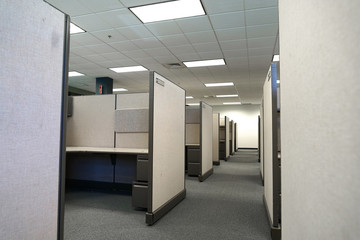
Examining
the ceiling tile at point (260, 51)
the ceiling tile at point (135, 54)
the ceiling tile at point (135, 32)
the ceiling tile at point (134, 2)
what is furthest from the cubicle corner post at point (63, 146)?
the ceiling tile at point (260, 51)

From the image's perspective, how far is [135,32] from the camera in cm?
331

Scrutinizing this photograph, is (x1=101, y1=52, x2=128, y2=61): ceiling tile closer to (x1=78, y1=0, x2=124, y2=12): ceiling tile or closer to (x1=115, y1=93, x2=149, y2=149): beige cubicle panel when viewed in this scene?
(x1=78, y1=0, x2=124, y2=12): ceiling tile

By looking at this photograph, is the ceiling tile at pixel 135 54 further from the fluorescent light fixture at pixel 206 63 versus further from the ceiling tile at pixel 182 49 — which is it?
the fluorescent light fixture at pixel 206 63

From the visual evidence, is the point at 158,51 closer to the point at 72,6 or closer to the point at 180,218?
the point at 72,6

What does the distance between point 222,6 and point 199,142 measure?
6.12 feet

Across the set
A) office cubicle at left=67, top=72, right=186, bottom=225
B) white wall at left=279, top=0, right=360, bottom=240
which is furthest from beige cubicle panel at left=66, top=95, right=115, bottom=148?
white wall at left=279, top=0, right=360, bottom=240

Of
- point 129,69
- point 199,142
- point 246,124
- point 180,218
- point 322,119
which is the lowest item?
point 180,218

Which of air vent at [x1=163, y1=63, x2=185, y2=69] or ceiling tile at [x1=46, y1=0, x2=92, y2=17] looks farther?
Result: air vent at [x1=163, y1=63, x2=185, y2=69]

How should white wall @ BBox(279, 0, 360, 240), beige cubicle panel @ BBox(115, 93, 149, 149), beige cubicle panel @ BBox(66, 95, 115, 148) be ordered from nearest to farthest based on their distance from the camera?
white wall @ BBox(279, 0, 360, 240), beige cubicle panel @ BBox(115, 93, 149, 149), beige cubicle panel @ BBox(66, 95, 115, 148)

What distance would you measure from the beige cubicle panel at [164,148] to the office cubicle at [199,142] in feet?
3.09

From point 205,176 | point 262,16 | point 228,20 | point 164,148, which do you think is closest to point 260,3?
point 262,16

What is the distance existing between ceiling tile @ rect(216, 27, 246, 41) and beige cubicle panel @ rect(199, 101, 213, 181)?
1006 millimetres

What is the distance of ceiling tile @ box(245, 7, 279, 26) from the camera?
8.79 feet

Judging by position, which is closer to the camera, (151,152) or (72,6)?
(151,152)
